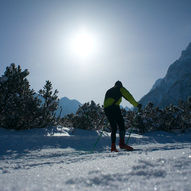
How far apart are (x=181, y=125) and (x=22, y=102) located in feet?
49.4

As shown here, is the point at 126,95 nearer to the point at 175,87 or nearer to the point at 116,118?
the point at 116,118

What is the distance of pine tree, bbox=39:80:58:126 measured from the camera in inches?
427

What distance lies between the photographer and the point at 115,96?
514 cm

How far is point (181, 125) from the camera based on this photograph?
1691 centimetres

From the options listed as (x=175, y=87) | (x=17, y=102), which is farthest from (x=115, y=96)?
(x=175, y=87)

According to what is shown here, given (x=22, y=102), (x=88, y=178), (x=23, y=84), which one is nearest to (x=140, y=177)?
(x=88, y=178)

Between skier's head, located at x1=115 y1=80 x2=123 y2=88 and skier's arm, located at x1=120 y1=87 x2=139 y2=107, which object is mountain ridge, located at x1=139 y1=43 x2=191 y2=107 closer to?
skier's arm, located at x1=120 y1=87 x2=139 y2=107

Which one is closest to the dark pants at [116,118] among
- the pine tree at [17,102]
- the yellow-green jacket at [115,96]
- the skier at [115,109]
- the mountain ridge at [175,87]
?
the skier at [115,109]

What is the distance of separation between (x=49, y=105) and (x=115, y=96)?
303 inches

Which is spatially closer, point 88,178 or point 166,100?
point 88,178

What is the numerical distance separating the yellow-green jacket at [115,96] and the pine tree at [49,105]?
6685mm

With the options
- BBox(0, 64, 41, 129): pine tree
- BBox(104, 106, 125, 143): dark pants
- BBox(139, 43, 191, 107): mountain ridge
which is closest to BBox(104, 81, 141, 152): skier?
BBox(104, 106, 125, 143): dark pants

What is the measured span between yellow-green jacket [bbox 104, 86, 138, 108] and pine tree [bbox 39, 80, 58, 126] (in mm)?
6685

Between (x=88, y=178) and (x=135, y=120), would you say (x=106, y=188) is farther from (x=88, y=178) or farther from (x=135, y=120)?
(x=135, y=120)
